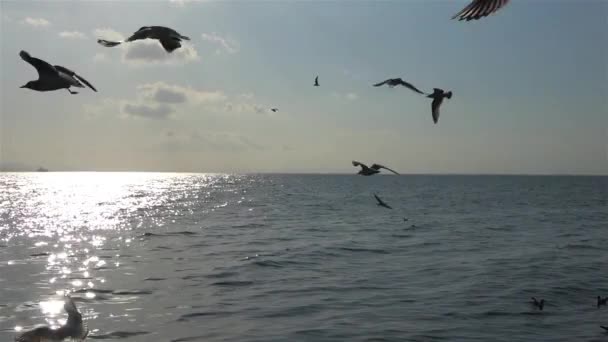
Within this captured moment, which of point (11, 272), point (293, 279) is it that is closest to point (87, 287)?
point (11, 272)

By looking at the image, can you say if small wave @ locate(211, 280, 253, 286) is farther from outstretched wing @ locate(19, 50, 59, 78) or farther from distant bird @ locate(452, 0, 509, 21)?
distant bird @ locate(452, 0, 509, 21)

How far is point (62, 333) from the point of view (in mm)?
13500

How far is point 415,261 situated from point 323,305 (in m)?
9.98

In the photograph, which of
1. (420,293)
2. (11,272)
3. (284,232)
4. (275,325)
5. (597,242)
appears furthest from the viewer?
(284,232)

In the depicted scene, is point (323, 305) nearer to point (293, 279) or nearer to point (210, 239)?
point (293, 279)

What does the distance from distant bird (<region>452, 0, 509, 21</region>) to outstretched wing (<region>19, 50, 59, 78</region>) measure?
475 cm

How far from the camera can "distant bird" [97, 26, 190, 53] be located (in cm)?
621

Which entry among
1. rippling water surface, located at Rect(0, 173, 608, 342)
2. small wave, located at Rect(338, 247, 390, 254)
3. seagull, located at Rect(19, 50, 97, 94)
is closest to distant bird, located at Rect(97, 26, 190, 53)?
seagull, located at Rect(19, 50, 97, 94)

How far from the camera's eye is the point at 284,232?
38875 millimetres

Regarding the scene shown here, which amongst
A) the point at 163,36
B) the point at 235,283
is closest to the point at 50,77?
the point at 163,36

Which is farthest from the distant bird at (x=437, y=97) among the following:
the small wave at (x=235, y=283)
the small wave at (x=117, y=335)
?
the small wave at (x=235, y=283)

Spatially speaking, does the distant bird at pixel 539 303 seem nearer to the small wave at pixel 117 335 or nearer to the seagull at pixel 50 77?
the small wave at pixel 117 335

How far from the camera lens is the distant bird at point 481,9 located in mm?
2658

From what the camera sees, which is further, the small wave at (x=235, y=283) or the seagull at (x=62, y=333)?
the small wave at (x=235, y=283)
